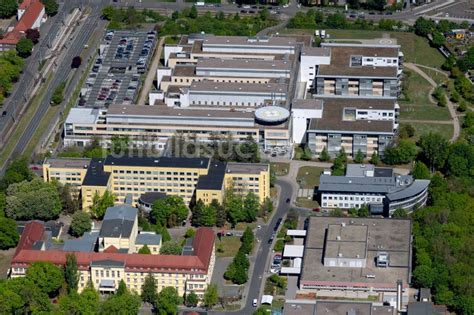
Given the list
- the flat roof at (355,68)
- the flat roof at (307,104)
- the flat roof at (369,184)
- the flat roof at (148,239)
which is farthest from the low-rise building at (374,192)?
the flat roof at (355,68)

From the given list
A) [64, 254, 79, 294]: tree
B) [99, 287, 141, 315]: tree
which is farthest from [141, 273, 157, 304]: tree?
[64, 254, 79, 294]: tree

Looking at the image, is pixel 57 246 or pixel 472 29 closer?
pixel 57 246

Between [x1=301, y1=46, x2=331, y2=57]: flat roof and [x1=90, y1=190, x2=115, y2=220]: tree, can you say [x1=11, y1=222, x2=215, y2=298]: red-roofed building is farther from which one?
[x1=301, y1=46, x2=331, y2=57]: flat roof

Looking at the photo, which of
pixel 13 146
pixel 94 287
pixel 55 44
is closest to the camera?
pixel 94 287

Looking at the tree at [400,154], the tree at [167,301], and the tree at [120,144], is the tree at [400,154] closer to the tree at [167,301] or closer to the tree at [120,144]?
the tree at [120,144]

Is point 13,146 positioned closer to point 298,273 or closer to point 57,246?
point 57,246

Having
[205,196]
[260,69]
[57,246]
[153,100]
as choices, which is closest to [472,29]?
[260,69]

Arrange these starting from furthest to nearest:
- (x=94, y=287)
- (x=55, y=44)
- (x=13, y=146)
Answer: (x=55, y=44)
(x=13, y=146)
(x=94, y=287)
